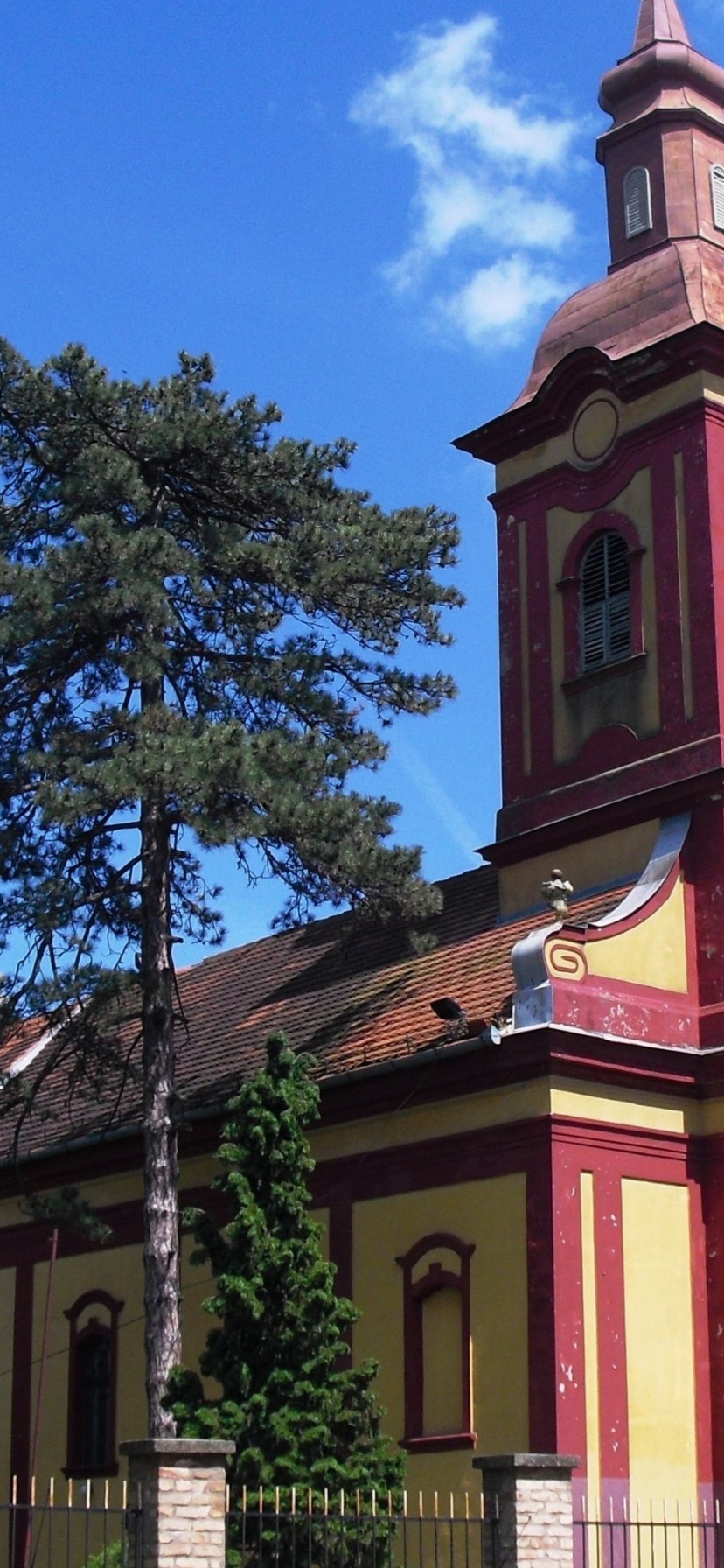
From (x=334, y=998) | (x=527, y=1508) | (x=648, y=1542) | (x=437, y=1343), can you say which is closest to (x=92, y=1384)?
(x=334, y=998)

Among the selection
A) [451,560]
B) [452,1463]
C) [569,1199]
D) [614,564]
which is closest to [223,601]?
[451,560]

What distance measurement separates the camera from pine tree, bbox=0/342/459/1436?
2158cm

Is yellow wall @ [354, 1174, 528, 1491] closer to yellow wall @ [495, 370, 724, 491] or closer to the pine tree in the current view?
the pine tree

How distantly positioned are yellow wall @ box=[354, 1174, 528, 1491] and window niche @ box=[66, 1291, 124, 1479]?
4.65 meters

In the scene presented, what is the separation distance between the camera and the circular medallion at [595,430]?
26.0 meters

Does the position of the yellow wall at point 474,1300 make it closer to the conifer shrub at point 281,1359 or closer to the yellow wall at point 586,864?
the conifer shrub at point 281,1359

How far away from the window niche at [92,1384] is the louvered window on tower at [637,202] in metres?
14.2

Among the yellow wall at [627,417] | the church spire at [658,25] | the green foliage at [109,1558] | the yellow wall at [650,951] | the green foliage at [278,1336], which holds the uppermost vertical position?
the church spire at [658,25]

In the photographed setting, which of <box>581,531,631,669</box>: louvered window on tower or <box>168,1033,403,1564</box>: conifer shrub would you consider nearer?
<box>168,1033,403,1564</box>: conifer shrub

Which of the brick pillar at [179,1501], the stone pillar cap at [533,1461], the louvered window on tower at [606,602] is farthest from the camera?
the louvered window on tower at [606,602]

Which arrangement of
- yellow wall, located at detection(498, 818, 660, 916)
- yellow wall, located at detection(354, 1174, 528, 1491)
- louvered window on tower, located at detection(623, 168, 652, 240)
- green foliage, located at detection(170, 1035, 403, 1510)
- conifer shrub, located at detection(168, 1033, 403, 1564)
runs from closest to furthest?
conifer shrub, located at detection(168, 1033, 403, 1564) → green foliage, located at detection(170, 1035, 403, 1510) → yellow wall, located at detection(354, 1174, 528, 1491) → yellow wall, located at detection(498, 818, 660, 916) → louvered window on tower, located at detection(623, 168, 652, 240)

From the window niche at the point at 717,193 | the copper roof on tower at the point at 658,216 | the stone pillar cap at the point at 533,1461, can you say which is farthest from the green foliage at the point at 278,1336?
the window niche at the point at 717,193

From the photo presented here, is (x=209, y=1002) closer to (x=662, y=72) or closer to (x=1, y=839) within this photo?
(x=1, y=839)

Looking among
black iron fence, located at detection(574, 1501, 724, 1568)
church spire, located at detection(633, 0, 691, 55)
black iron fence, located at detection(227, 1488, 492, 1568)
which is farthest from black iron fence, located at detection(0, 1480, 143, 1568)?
church spire, located at detection(633, 0, 691, 55)
